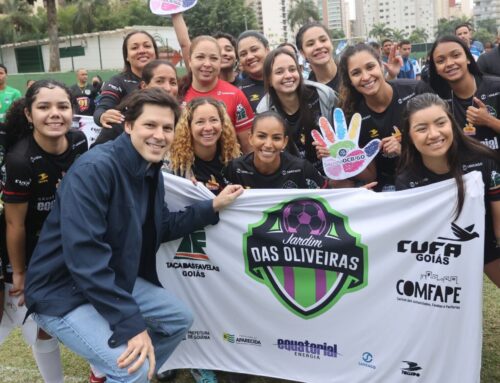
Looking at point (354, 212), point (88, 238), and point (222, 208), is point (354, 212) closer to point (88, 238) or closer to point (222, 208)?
point (222, 208)

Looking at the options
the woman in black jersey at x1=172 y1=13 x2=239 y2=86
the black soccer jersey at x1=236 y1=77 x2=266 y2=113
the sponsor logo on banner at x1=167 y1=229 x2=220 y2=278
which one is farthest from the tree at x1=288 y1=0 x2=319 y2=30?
the sponsor logo on banner at x1=167 y1=229 x2=220 y2=278

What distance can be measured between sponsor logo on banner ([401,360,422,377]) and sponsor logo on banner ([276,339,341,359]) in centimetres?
41

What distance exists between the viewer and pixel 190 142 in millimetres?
3910

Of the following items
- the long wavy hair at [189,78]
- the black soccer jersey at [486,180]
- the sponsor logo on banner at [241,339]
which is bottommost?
the sponsor logo on banner at [241,339]

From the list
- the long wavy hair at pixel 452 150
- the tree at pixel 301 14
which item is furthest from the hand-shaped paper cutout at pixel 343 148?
the tree at pixel 301 14

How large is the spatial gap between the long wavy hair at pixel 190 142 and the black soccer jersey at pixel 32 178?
0.73 meters

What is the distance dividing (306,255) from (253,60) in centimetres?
235

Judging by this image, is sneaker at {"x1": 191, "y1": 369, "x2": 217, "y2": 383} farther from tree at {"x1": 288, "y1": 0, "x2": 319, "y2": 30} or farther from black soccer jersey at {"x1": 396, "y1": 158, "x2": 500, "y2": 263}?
tree at {"x1": 288, "y1": 0, "x2": 319, "y2": 30}

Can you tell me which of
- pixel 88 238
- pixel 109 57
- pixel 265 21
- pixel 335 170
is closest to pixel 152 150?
pixel 88 238

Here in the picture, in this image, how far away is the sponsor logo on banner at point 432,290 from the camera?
9.95 ft

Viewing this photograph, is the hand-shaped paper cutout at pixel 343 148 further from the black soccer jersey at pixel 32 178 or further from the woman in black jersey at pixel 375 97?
the black soccer jersey at pixel 32 178

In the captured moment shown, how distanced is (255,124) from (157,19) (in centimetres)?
6553

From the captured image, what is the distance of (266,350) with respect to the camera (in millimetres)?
3664

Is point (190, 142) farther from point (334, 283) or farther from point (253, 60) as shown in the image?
point (253, 60)
